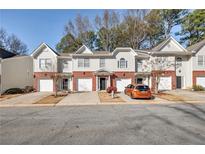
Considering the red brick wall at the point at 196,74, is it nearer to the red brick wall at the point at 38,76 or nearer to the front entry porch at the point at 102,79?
the front entry porch at the point at 102,79

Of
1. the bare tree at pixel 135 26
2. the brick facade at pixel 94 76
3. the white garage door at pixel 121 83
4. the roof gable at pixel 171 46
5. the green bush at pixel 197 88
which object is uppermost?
the bare tree at pixel 135 26

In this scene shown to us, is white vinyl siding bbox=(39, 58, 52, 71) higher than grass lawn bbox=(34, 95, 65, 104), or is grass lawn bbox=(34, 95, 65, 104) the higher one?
white vinyl siding bbox=(39, 58, 52, 71)

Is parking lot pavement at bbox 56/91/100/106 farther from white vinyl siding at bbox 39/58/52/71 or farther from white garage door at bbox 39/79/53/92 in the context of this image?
white vinyl siding at bbox 39/58/52/71

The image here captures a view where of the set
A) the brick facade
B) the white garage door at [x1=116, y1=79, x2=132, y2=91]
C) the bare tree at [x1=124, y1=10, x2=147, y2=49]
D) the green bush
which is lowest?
the green bush

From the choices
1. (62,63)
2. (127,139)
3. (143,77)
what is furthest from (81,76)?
(127,139)

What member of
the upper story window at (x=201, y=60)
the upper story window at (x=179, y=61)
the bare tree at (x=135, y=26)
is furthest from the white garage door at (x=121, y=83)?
the bare tree at (x=135, y=26)

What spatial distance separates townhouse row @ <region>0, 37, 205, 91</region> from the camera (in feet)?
87.8

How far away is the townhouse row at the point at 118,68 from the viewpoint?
87.8 feet

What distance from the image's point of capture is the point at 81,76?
26.8 metres

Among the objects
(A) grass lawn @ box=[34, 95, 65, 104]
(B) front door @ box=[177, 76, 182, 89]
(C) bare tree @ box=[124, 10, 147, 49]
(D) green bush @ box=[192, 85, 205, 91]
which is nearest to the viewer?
(A) grass lawn @ box=[34, 95, 65, 104]

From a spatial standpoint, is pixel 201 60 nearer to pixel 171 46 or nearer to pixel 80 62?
pixel 171 46

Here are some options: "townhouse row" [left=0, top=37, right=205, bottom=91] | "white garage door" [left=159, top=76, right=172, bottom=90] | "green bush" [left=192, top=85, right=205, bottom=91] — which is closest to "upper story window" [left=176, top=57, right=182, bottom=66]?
"townhouse row" [left=0, top=37, right=205, bottom=91]

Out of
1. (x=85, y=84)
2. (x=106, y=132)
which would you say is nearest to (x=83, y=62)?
(x=85, y=84)

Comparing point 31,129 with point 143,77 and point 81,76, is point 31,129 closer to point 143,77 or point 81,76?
point 81,76
